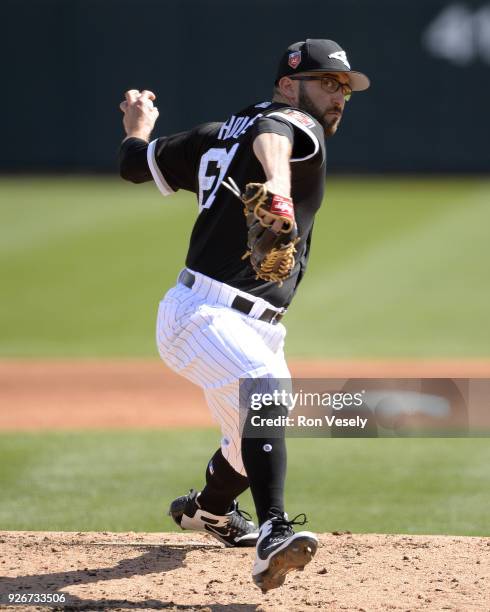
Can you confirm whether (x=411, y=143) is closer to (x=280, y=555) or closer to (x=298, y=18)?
(x=298, y=18)

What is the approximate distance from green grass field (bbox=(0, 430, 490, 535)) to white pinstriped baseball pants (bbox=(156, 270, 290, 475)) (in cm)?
165

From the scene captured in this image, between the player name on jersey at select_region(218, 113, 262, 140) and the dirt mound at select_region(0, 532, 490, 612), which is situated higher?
the player name on jersey at select_region(218, 113, 262, 140)

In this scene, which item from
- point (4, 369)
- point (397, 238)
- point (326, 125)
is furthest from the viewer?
point (397, 238)

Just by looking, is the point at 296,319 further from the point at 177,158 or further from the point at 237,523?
the point at 177,158

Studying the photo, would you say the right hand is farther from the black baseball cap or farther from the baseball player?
the black baseball cap

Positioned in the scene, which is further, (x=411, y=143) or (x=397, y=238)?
(x=411, y=143)

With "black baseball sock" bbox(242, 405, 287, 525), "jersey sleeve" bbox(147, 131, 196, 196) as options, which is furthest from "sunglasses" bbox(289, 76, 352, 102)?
"black baseball sock" bbox(242, 405, 287, 525)

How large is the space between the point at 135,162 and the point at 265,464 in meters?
1.35

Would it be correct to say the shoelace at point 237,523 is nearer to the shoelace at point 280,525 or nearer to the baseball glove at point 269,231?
the shoelace at point 280,525

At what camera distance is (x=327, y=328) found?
41.3ft

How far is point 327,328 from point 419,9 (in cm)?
1092

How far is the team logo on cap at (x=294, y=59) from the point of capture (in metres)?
3.72

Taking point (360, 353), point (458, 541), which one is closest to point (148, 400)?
point (360, 353)

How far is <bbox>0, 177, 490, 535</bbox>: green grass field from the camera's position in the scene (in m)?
5.71
